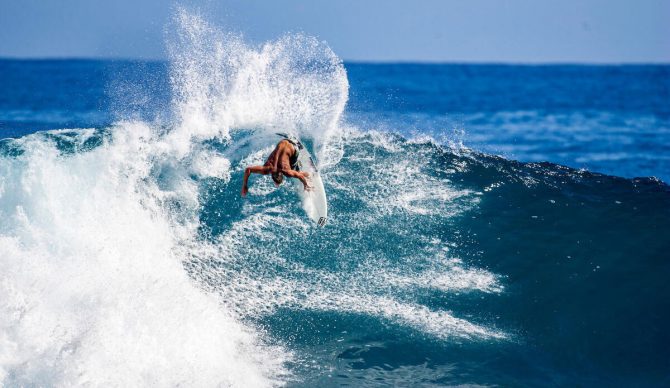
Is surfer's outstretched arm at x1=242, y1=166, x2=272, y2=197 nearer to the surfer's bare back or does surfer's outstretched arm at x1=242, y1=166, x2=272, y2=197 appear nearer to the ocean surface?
the surfer's bare back

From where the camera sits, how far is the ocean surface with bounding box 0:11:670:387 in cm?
771

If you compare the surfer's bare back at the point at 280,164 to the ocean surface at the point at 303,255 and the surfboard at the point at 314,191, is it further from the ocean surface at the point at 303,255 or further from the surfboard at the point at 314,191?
the ocean surface at the point at 303,255

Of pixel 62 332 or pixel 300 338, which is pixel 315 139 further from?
pixel 62 332

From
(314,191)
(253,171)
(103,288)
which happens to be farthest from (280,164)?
(103,288)

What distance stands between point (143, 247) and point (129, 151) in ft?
6.74

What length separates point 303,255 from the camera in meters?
10.3

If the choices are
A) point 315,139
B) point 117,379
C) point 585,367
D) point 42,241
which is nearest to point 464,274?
point 585,367

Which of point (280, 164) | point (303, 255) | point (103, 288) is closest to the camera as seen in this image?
point (103, 288)

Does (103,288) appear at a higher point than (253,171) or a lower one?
lower

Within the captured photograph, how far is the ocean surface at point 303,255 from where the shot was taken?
7.71m

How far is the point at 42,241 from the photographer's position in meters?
8.86

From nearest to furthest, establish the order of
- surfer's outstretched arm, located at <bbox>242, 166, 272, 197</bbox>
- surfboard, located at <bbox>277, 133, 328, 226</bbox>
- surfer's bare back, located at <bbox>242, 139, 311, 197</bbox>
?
surfer's outstretched arm, located at <bbox>242, 166, 272, 197</bbox>, surfer's bare back, located at <bbox>242, 139, 311, 197</bbox>, surfboard, located at <bbox>277, 133, 328, 226</bbox>

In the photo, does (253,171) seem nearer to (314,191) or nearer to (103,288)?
(314,191)

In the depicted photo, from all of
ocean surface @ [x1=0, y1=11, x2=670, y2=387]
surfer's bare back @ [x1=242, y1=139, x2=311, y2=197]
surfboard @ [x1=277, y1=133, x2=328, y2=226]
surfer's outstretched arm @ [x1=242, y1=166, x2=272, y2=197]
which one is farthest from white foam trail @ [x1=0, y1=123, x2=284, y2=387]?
surfboard @ [x1=277, y1=133, x2=328, y2=226]
